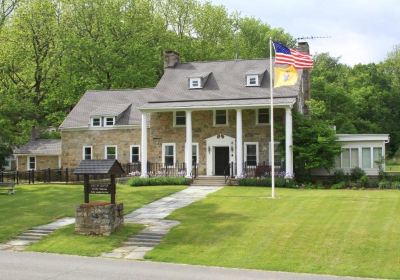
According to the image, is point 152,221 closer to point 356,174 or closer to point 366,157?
point 356,174

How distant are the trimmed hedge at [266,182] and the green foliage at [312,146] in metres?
1.72

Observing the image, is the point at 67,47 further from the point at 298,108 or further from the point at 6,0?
the point at 298,108

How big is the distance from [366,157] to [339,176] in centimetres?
214

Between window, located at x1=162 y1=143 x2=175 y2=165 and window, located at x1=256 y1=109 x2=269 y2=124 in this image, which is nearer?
window, located at x1=256 y1=109 x2=269 y2=124

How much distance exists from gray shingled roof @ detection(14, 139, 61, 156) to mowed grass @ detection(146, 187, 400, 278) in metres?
22.2

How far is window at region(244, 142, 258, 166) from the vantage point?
35062 millimetres

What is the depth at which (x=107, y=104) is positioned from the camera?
41000 mm

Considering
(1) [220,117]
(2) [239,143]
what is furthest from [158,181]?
(1) [220,117]

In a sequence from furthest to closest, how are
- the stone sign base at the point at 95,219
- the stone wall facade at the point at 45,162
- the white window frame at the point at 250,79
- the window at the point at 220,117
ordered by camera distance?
the stone wall facade at the point at 45,162 → the window at the point at 220,117 → the white window frame at the point at 250,79 → the stone sign base at the point at 95,219

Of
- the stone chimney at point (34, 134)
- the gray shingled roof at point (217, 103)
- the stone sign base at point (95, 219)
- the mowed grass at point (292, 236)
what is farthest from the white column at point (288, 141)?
the stone chimney at point (34, 134)

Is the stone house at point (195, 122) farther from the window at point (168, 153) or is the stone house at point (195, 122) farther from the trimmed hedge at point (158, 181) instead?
the trimmed hedge at point (158, 181)

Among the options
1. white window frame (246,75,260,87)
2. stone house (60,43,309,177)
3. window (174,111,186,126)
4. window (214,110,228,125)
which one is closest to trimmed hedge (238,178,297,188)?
stone house (60,43,309,177)

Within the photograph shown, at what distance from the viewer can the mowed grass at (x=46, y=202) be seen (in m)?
20.4

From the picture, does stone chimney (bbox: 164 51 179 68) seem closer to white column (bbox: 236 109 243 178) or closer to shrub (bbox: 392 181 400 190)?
white column (bbox: 236 109 243 178)
